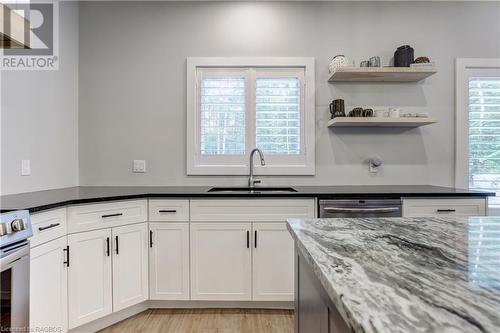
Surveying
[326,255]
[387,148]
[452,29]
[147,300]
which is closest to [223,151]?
[147,300]

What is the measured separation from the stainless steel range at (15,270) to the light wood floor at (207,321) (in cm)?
82

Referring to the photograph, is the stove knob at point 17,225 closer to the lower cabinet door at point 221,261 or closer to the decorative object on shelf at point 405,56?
the lower cabinet door at point 221,261

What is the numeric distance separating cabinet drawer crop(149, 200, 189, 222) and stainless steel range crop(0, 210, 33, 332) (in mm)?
844

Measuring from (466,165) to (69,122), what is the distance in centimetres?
389

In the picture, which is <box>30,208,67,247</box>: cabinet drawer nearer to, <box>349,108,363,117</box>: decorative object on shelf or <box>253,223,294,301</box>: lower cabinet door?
<box>253,223,294,301</box>: lower cabinet door

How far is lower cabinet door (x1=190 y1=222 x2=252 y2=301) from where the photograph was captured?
84.0 inches

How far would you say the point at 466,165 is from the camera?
2.74 meters

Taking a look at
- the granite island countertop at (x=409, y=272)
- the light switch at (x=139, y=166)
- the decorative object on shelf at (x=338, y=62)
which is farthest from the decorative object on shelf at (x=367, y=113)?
the light switch at (x=139, y=166)

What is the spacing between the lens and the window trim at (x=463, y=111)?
272cm

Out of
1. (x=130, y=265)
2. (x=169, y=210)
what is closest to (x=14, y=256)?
(x=130, y=265)

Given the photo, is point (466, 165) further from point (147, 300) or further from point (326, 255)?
point (147, 300)

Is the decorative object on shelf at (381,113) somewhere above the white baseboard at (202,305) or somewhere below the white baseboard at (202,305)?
above

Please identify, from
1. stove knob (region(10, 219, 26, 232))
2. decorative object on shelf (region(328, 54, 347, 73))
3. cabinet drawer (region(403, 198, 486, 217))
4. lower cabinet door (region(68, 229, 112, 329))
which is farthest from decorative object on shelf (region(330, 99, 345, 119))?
stove knob (region(10, 219, 26, 232))

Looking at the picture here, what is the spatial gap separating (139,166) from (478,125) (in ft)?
11.1
